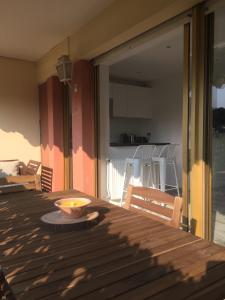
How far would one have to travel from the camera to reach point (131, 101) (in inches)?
237

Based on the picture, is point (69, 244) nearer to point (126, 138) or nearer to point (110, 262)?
point (110, 262)

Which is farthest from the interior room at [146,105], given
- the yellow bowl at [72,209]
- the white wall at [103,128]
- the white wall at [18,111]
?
the yellow bowl at [72,209]

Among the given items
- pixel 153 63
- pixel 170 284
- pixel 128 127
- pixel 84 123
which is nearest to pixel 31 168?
pixel 84 123

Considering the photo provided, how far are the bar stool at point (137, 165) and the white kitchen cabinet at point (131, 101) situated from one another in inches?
72.5

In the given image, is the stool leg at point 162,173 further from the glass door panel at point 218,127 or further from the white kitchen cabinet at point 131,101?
the white kitchen cabinet at point 131,101

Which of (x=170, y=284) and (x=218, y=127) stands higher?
(x=218, y=127)

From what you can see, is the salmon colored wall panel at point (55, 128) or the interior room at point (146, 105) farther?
the interior room at point (146, 105)

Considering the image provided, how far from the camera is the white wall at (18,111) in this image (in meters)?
4.91

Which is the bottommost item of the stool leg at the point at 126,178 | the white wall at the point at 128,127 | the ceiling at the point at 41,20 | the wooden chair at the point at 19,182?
the stool leg at the point at 126,178

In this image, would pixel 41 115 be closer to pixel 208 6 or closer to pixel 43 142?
pixel 43 142

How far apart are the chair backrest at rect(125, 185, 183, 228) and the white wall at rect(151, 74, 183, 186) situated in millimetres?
3791

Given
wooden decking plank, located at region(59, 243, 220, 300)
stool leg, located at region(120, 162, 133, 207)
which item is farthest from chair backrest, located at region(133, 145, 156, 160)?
wooden decking plank, located at region(59, 243, 220, 300)

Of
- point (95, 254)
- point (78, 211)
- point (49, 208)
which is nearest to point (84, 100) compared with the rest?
point (49, 208)

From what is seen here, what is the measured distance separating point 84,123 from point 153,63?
6.27 feet
